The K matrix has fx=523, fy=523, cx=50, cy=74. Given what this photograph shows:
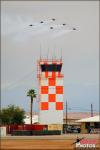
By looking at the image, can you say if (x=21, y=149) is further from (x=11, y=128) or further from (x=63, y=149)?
(x=11, y=128)

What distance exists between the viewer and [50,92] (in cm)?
9419

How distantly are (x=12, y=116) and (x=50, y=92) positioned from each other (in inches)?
1679

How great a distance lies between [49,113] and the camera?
9456 centimetres

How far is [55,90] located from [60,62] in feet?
21.0

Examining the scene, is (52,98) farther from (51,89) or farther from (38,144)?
(38,144)

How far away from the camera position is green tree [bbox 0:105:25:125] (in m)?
134

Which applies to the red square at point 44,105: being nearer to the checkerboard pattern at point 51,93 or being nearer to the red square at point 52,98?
the checkerboard pattern at point 51,93

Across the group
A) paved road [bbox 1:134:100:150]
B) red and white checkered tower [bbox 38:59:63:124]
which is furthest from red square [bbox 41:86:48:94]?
paved road [bbox 1:134:100:150]

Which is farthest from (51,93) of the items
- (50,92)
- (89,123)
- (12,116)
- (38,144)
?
(12,116)

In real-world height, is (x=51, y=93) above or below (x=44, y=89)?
below

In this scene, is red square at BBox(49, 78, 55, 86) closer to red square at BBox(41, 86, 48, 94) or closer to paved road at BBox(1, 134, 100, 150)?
red square at BBox(41, 86, 48, 94)

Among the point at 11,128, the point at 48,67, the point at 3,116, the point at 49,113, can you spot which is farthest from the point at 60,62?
the point at 3,116

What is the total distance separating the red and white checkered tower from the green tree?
1477 inches

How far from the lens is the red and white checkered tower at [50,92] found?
93938 millimetres
